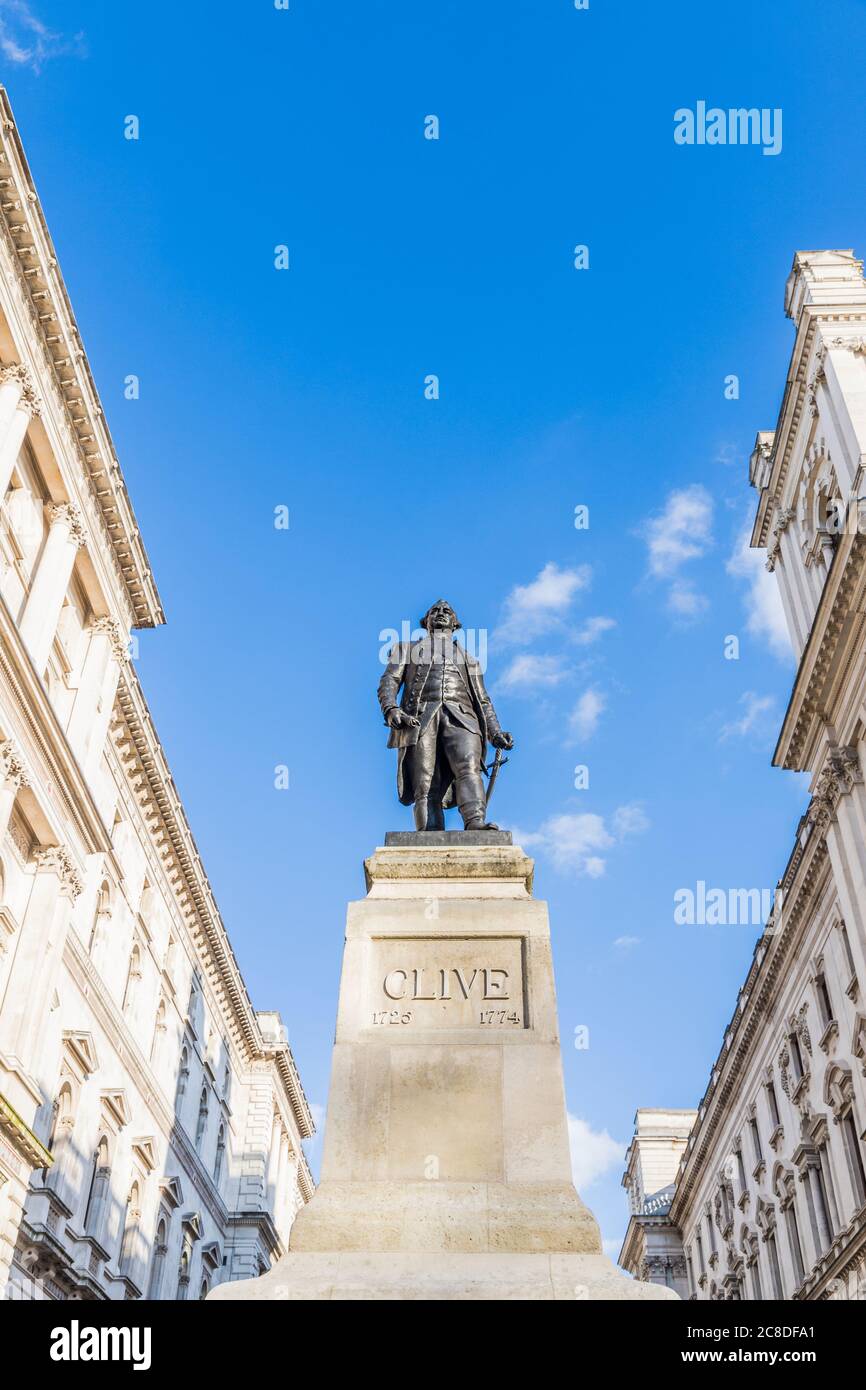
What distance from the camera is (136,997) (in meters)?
33.9

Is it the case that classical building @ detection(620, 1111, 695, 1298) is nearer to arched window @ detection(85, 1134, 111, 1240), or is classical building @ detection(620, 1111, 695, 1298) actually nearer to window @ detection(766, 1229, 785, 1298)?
window @ detection(766, 1229, 785, 1298)

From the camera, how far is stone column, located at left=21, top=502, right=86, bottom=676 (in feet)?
78.9

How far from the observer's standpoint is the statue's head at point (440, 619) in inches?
494

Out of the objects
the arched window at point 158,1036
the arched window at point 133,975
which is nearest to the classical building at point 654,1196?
the arched window at point 158,1036

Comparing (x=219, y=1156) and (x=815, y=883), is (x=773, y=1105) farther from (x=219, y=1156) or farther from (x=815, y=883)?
(x=219, y=1156)

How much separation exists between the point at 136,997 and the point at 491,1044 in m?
28.0

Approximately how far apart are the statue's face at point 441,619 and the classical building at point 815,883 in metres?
15.1

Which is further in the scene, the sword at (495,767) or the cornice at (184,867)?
the cornice at (184,867)

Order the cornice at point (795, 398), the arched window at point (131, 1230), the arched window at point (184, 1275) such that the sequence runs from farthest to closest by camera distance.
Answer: the arched window at point (184, 1275) → the cornice at point (795, 398) → the arched window at point (131, 1230)

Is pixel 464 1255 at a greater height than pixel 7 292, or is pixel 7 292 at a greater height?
pixel 7 292

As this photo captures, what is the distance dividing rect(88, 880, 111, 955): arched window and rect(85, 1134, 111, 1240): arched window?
17.9ft

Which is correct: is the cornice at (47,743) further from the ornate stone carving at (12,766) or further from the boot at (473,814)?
the boot at (473,814)
